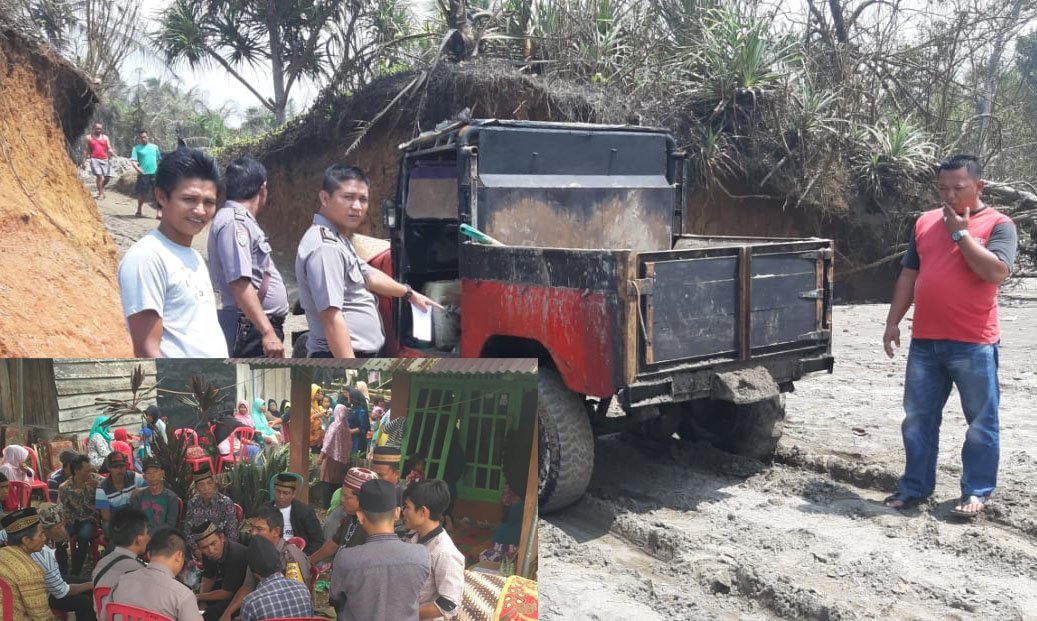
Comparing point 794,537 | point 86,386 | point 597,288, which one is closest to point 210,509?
point 86,386

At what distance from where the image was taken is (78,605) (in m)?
2.36

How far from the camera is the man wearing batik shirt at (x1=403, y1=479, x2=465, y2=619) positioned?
2.12m

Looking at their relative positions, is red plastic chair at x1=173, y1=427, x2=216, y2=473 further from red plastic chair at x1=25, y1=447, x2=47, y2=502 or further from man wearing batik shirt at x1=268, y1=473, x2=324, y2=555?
red plastic chair at x1=25, y1=447, x2=47, y2=502

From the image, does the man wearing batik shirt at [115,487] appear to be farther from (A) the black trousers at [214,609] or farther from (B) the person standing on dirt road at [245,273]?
(B) the person standing on dirt road at [245,273]

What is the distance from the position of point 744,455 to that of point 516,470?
3897mm

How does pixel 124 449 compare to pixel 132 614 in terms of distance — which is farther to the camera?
pixel 124 449

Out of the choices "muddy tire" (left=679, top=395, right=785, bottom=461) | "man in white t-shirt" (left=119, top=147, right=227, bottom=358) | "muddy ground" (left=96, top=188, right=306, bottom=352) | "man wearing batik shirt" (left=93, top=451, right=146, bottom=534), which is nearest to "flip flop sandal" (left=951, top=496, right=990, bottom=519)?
"muddy tire" (left=679, top=395, right=785, bottom=461)

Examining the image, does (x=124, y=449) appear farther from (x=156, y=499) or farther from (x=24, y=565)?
(x=24, y=565)

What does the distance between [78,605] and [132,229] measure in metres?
14.5

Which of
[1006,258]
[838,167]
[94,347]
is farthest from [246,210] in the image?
[838,167]

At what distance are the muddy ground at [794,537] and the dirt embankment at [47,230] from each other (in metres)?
5.41

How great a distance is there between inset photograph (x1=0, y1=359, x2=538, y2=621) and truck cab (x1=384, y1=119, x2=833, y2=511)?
2290 mm

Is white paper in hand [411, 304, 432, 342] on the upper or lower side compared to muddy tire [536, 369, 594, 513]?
upper

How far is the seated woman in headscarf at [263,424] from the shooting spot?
7.66 feet
